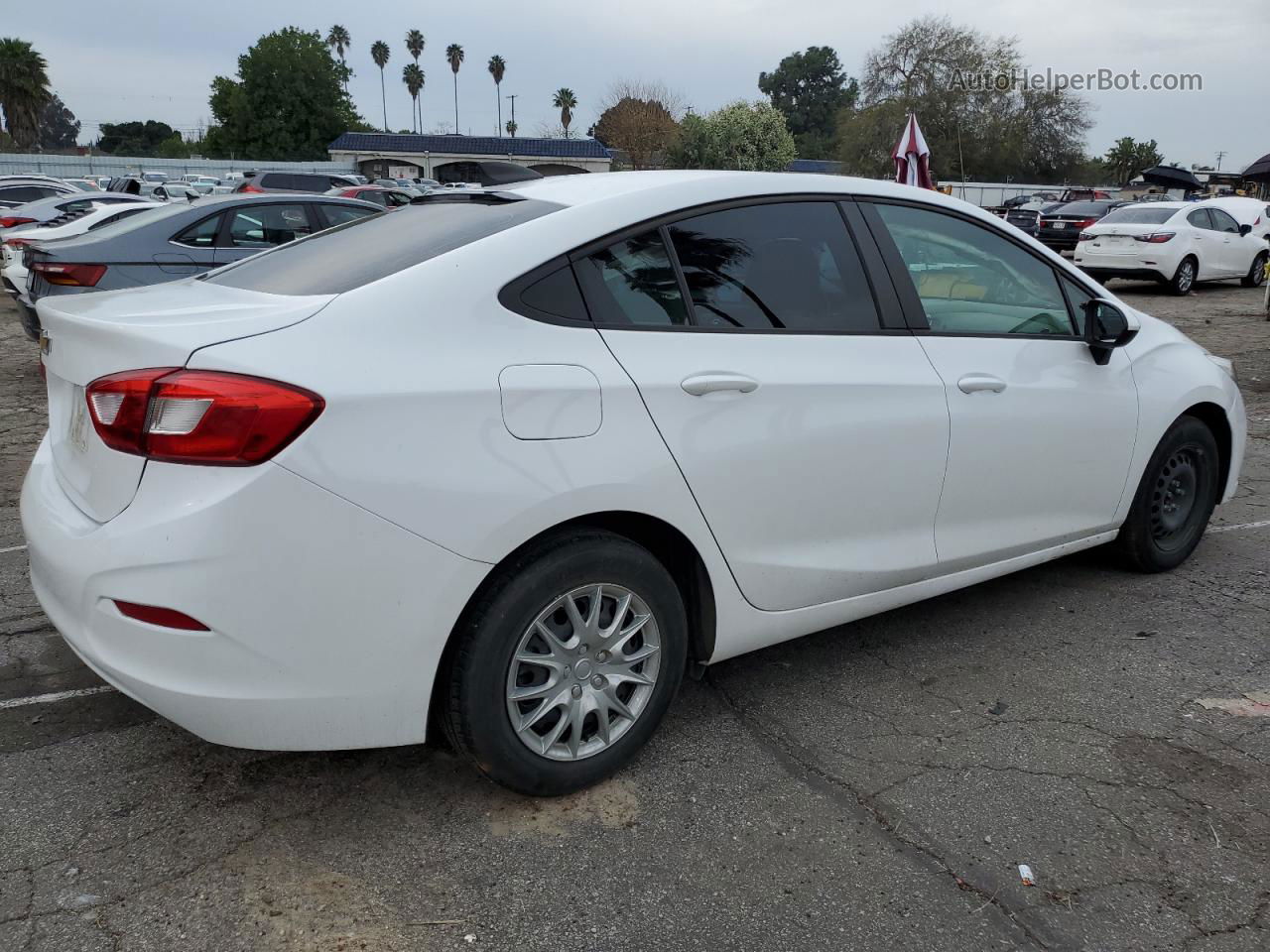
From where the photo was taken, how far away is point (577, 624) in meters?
2.64

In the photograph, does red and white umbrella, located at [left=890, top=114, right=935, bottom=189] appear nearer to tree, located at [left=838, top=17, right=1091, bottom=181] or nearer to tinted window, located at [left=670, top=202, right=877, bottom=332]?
tinted window, located at [left=670, top=202, right=877, bottom=332]

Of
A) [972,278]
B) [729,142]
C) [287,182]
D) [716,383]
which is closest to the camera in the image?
[716,383]

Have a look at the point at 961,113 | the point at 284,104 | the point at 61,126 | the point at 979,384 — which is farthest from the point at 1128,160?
the point at 61,126

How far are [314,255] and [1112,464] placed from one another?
9.78ft

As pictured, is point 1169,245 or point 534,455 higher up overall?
point 534,455

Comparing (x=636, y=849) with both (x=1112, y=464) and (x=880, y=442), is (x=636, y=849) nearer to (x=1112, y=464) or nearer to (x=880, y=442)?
(x=880, y=442)

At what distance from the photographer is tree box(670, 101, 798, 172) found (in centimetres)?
4512

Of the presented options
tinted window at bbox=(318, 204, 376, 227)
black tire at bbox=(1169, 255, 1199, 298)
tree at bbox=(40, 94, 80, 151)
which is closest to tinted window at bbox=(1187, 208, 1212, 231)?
black tire at bbox=(1169, 255, 1199, 298)

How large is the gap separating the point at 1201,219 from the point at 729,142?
97.9 ft

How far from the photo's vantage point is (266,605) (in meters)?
2.23

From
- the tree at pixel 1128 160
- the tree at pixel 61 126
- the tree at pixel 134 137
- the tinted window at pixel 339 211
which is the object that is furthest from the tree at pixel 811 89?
the tinted window at pixel 339 211

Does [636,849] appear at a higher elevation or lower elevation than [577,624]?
lower

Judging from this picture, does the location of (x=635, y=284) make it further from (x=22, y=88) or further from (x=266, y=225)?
(x=22, y=88)

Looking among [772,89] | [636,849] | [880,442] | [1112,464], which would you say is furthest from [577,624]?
[772,89]
